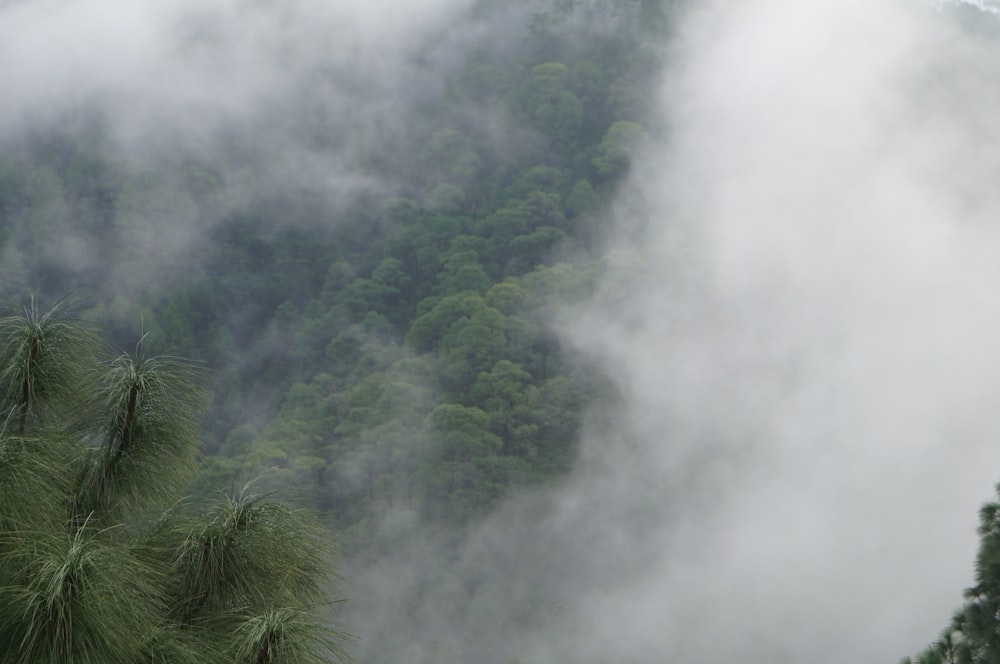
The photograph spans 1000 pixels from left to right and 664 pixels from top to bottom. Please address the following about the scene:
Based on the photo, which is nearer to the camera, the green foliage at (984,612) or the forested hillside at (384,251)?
the green foliage at (984,612)

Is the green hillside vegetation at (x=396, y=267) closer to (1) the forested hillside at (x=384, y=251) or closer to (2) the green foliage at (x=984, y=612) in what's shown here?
(1) the forested hillside at (x=384, y=251)

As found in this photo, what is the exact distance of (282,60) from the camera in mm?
111000

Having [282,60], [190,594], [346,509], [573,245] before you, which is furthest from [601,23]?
[190,594]

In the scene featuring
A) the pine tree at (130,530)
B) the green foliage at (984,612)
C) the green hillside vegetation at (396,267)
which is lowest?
the pine tree at (130,530)

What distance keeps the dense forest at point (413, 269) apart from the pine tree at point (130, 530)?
26.5 meters

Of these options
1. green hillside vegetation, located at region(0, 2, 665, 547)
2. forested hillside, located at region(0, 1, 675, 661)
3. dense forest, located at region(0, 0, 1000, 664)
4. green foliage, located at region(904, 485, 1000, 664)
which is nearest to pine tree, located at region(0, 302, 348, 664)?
green foliage, located at region(904, 485, 1000, 664)

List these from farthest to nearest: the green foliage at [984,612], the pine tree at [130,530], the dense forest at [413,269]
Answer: the dense forest at [413,269], the green foliage at [984,612], the pine tree at [130,530]

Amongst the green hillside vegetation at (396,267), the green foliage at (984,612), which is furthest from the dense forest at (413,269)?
the green foliage at (984,612)

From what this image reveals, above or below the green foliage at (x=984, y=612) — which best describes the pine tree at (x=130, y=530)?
below

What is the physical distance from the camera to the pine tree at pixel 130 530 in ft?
14.6

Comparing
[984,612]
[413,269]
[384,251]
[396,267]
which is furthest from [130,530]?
[384,251]

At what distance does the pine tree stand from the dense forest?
2652 centimetres

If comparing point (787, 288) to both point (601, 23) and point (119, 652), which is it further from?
point (119, 652)

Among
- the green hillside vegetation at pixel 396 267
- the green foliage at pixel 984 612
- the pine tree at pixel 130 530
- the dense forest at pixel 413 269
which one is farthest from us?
the green hillside vegetation at pixel 396 267
